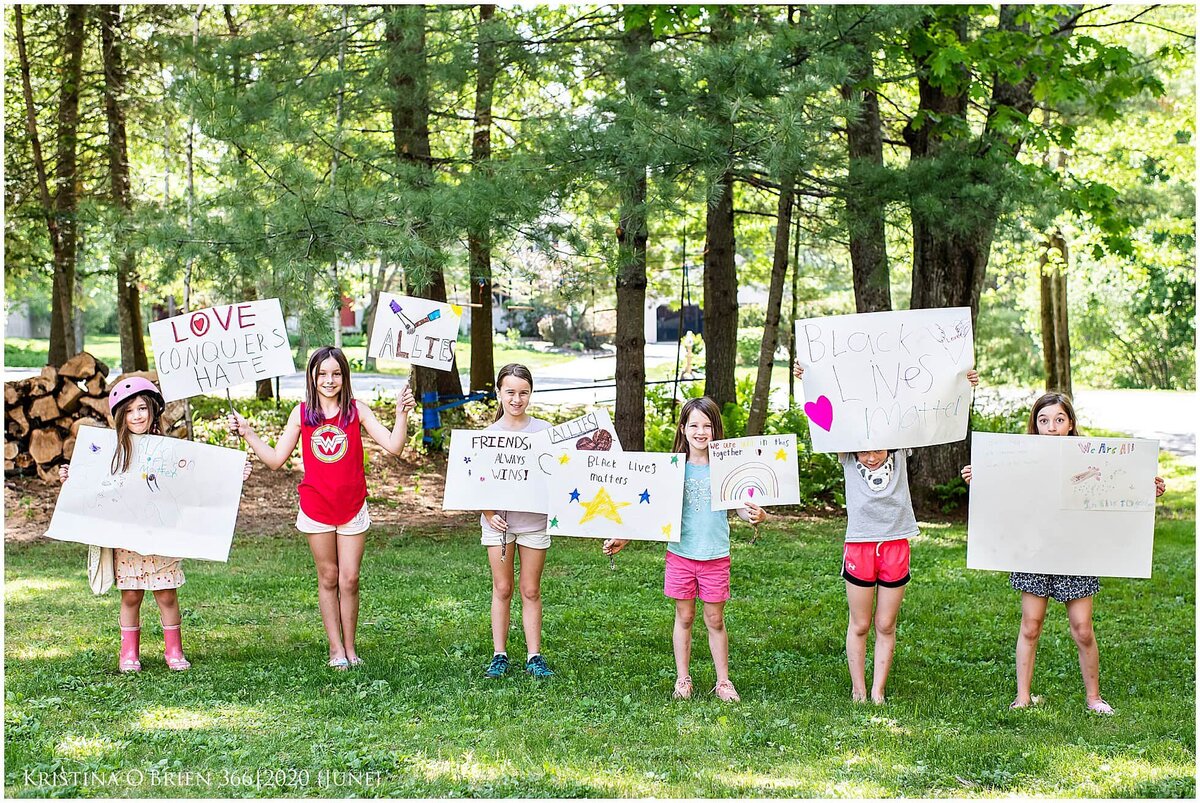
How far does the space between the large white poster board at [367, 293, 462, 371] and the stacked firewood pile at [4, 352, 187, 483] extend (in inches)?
255

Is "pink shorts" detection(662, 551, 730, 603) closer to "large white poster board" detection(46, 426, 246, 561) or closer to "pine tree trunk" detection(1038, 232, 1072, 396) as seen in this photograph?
"large white poster board" detection(46, 426, 246, 561)

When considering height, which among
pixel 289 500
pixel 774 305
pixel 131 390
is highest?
pixel 774 305

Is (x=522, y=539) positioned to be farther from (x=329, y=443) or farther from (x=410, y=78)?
(x=410, y=78)

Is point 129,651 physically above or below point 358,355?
below

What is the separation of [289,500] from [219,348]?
6.00 metres

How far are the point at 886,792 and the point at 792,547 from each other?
223 inches


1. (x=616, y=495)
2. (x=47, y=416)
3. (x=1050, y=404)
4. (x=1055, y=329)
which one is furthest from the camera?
(x=1055, y=329)

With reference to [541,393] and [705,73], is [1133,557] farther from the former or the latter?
[541,393]

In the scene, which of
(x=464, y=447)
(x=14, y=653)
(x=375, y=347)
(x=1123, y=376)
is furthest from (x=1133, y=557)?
(x=1123, y=376)

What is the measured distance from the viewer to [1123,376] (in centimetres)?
2855

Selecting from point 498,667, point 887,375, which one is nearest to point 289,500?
point 498,667

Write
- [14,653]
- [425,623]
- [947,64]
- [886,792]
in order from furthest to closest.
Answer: [947,64] → [425,623] → [14,653] → [886,792]

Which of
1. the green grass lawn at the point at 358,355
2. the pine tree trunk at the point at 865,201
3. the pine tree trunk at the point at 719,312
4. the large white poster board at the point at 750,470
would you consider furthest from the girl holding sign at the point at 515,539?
the green grass lawn at the point at 358,355

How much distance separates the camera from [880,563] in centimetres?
490
